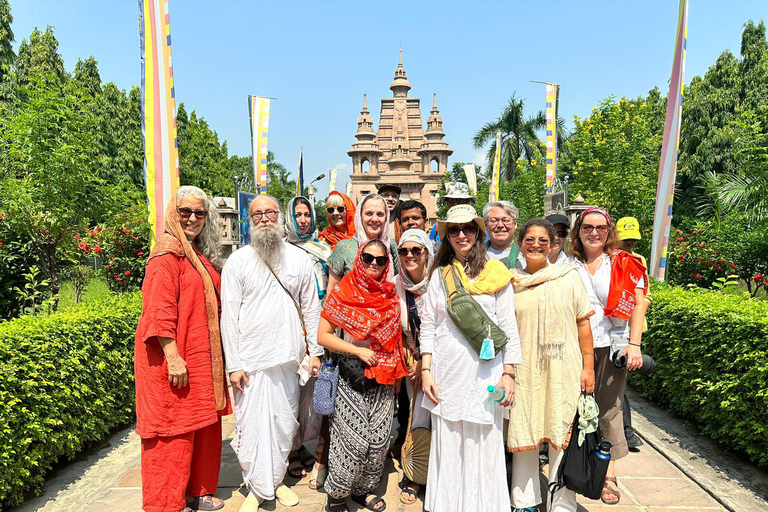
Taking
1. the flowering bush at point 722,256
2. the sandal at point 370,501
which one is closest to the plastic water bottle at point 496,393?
the sandal at point 370,501

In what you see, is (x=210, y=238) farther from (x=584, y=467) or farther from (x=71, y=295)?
(x=71, y=295)

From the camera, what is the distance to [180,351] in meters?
2.78

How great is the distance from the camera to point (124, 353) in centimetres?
419

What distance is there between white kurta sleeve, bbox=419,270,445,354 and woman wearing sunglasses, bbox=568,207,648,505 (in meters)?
1.01

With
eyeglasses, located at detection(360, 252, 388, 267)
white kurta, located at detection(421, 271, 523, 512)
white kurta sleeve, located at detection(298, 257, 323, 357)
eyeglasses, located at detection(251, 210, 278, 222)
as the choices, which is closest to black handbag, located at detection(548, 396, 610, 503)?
white kurta, located at detection(421, 271, 523, 512)

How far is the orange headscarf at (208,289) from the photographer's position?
9.42 feet

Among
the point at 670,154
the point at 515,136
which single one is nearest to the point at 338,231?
the point at 670,154

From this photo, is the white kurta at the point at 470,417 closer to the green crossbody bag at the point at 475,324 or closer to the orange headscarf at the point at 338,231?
the green crossbody bag at the point at 475,324

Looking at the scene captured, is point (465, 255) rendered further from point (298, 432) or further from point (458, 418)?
point (298, 432)

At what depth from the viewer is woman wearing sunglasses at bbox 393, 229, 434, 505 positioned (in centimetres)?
279

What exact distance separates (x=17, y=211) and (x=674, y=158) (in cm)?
793

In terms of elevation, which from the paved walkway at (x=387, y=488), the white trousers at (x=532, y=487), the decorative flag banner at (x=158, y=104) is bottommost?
the paved walkway at (x=387, y=488)

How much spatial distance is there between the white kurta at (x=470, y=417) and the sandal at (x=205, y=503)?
1.47 m

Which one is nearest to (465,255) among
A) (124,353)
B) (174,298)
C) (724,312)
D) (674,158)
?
(174,298)
